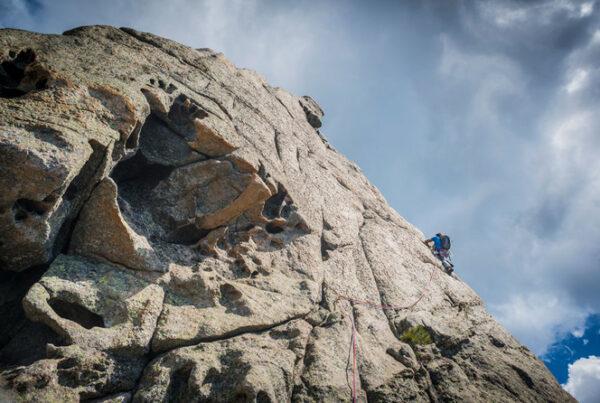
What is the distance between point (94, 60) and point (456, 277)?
26.4 m

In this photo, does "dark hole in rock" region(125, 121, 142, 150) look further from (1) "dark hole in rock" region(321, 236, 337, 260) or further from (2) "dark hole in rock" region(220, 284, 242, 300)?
(1) "dark hole in rock" region(321, 236, 337, 260)

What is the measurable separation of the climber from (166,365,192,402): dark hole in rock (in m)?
21.0

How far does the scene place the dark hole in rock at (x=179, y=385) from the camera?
7.67 metres

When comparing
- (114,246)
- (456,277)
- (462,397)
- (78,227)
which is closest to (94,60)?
(78,227)

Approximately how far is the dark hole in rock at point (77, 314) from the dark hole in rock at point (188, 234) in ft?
12.5

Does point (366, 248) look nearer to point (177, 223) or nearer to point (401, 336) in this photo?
point (401, 336)

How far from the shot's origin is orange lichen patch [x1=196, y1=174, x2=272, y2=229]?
12492 mm

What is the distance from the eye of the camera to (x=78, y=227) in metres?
9.49

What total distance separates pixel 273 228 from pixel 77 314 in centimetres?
870

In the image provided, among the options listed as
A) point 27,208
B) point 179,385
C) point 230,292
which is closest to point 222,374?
point 179,385

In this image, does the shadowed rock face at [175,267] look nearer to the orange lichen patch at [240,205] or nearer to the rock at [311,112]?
the orange lichen patch at [240,205]

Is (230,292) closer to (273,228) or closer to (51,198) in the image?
(273,228)

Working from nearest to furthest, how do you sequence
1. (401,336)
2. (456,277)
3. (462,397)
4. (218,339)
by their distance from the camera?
(218,339) < (462,397) < (401,336) < (456,277)

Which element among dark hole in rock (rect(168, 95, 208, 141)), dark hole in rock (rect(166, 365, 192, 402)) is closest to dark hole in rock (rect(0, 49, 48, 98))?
dark hole in rock (rect(168, 95, 208, 141))
